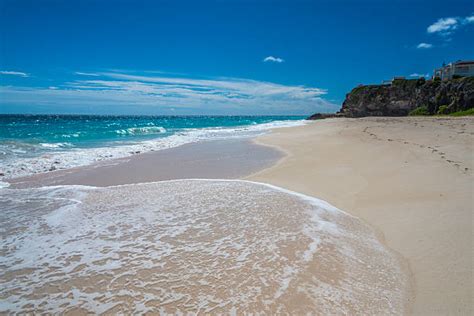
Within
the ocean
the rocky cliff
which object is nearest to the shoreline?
the ocean

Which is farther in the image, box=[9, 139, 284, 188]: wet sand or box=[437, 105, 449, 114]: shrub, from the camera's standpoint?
box=[437, 105, 449, 114]: shrub

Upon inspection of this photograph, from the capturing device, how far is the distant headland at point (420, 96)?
35.5m

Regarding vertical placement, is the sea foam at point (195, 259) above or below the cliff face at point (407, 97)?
below

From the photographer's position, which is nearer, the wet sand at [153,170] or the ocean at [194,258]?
the ocean at [194,258]

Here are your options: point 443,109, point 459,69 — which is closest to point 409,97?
point 459,69

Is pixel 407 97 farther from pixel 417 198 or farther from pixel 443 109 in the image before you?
pixel 417 198

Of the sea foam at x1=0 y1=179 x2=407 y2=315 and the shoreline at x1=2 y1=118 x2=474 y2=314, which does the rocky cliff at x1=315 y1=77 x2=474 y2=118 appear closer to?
the shoreline at x1=2 y1=118 x2=474 y2=314

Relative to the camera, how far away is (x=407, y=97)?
52.2 metres

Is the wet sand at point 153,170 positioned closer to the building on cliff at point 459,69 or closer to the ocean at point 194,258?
the ocean at point 194,258

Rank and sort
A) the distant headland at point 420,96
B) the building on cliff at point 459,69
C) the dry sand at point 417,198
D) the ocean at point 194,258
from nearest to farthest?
the ocean at point 194,258
the dry sand at point 417,198
the distant headland at point 420,96
the building on cliff at point 459,69

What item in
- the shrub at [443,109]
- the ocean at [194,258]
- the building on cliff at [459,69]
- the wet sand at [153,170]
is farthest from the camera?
the building on cliff at [459,69]

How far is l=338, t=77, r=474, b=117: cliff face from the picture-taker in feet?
116

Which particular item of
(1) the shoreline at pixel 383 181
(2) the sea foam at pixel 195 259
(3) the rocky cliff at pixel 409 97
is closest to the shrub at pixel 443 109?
(3) the rocky cliff at pixel 409 97

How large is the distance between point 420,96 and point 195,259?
5700 cm
